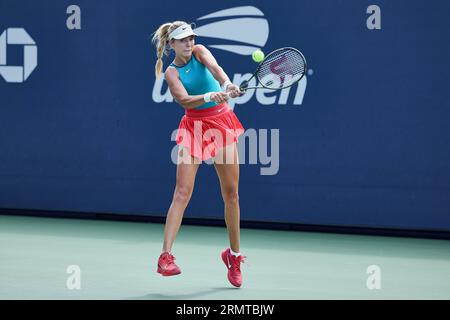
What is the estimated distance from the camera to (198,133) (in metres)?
5.74

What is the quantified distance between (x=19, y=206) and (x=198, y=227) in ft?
6.00

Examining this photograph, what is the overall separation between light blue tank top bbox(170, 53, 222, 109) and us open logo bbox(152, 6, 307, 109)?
2.40m

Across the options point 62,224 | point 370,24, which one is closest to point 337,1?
point 370,24

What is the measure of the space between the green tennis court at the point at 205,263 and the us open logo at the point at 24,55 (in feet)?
4.44

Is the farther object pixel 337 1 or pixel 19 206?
pixel 19 206

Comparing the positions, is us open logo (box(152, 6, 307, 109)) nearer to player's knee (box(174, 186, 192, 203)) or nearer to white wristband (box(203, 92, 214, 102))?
player's knee (box(174, 186, 192, 203))

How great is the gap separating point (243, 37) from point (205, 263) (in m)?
2.34

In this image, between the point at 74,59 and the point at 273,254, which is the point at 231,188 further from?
the point at 74,59

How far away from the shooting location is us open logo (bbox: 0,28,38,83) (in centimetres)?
912

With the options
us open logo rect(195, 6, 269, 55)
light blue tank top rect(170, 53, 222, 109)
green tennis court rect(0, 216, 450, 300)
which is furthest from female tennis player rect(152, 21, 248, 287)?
us open logo rect(195, 6, 269, 55)

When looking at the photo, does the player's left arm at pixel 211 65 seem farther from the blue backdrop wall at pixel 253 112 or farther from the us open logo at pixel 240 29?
the us open logo at pixel 240 29

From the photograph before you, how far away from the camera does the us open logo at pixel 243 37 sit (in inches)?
323

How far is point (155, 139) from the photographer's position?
8.66m

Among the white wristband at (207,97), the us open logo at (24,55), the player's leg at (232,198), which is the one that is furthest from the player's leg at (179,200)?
the us open logo at (24,55)
